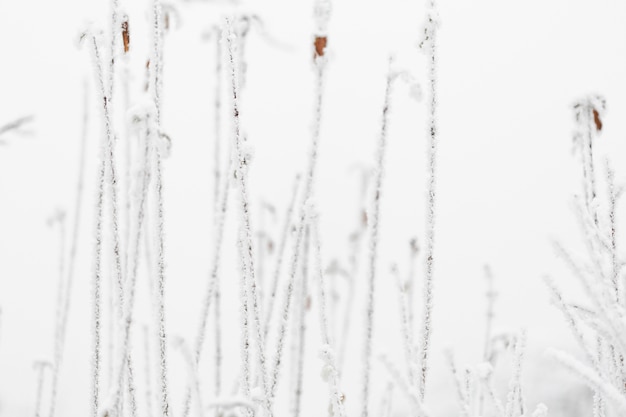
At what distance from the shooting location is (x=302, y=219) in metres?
1.10

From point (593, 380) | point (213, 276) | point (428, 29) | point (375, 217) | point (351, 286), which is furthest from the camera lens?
point (351, 286)

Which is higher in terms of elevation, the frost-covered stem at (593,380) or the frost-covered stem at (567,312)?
the frost-covered stem at (567,312)

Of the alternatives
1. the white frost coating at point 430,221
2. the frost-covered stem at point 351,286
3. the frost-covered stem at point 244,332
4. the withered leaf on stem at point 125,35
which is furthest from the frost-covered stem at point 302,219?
the frost-covered stem at point 351,286

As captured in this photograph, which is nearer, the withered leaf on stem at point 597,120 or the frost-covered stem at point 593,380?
the frost-covered stem at point 593,380

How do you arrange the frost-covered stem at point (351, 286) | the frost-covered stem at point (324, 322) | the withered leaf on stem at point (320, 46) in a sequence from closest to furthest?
the frost-covered stem at point (324, 322) < the withered leaf on stem at point (320, 46) < the frost-covered stem at point (351, 286)

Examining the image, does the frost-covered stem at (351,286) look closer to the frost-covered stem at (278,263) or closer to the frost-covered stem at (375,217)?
the frost-covered stem at (278,263)

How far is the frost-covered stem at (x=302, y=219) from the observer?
42.3 inches

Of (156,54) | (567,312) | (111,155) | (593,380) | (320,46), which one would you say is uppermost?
(320,46)

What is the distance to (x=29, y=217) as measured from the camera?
9.14 m

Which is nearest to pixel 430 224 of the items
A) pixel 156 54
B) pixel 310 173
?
pixel 310 173

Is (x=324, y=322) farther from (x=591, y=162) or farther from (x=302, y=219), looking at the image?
(x=591, y=162)

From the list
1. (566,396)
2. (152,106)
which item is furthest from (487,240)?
(152,106)

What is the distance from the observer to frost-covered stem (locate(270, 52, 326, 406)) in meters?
1.07

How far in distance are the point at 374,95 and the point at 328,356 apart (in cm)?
1587
